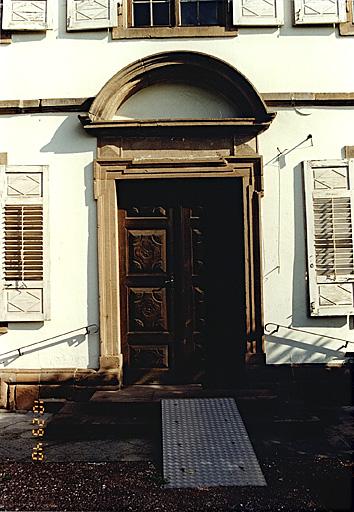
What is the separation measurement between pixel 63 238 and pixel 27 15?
2510 mm

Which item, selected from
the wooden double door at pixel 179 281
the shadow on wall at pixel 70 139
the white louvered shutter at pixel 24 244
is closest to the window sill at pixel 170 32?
the shadow on wall at pixel 70 139

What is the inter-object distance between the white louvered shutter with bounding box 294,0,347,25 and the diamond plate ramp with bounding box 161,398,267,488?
13.6 feet

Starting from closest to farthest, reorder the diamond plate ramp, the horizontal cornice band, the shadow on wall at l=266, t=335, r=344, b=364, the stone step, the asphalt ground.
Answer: the asphalt ground, the diamond plate ramp, the stone step, the shadow on wall at l=266, t=335, r=344, b=364, the horizontal cornice band

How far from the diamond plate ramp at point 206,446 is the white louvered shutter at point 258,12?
4027 mm

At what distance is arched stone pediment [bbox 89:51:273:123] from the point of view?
5.75m

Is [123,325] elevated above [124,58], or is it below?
below

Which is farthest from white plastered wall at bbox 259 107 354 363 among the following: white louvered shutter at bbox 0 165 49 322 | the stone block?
the stone block

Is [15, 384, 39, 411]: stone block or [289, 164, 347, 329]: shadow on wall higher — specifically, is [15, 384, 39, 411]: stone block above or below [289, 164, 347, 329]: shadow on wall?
below

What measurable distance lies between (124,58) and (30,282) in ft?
8.75

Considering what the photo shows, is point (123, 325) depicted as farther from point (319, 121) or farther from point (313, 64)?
point (313, 64)

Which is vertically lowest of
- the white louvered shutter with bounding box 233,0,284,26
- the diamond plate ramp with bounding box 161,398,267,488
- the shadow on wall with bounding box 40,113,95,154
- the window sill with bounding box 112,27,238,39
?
the diamond plate ramp with bounding box 161,398,267,488

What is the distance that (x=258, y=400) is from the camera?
16.8 ft

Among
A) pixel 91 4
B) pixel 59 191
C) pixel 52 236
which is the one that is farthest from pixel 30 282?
pixel 91 4

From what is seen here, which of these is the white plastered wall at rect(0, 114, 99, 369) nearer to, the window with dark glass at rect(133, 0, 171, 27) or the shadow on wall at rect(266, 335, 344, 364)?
the window with dark glass at rect(133, 0, 171, 27)
